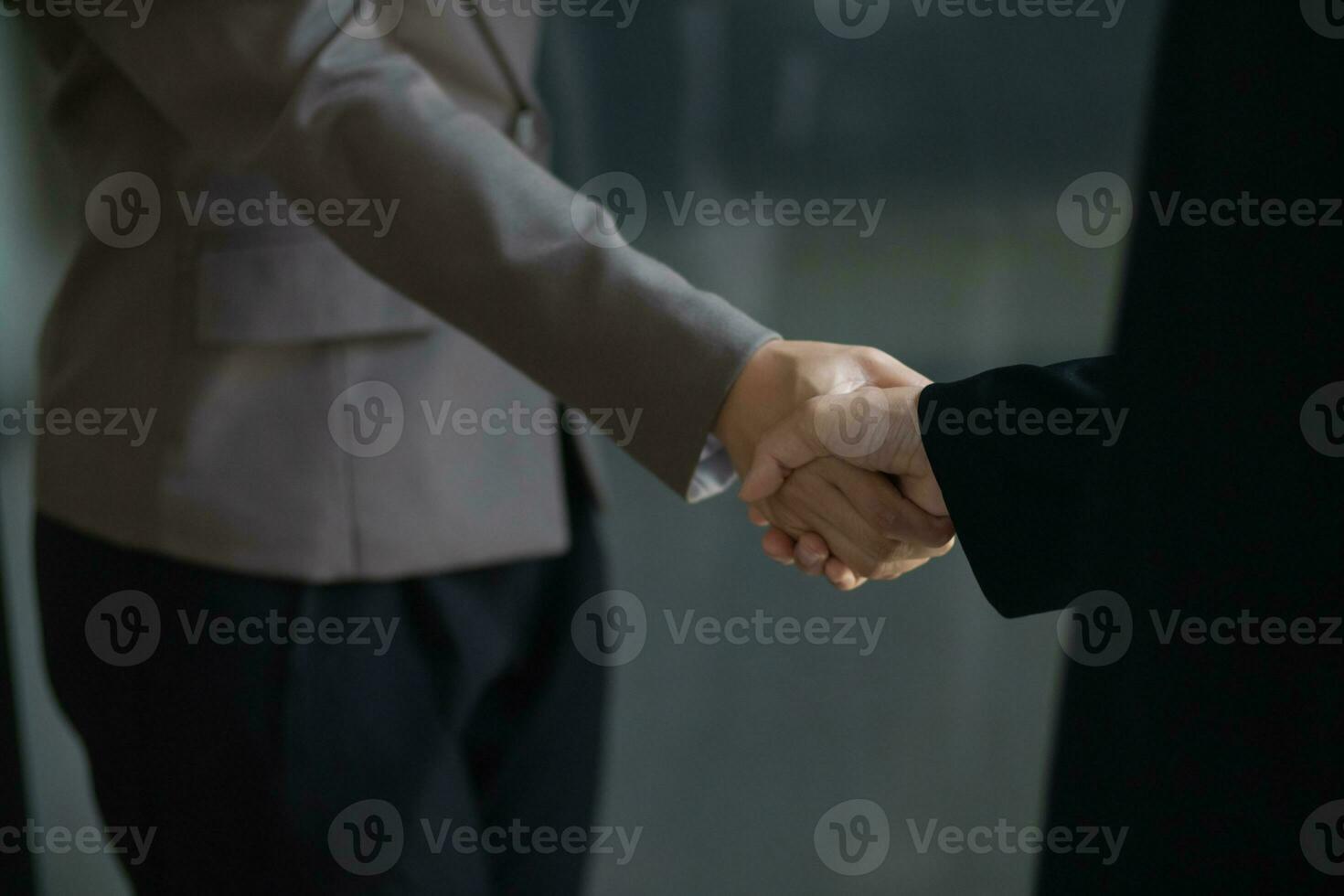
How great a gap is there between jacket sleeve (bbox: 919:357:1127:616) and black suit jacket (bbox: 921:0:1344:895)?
6.9 inches

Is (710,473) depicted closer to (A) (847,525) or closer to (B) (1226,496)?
(A) (847,525)

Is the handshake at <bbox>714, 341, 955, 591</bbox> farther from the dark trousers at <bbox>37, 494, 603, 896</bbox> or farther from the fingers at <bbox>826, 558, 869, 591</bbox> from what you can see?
the dark trousers at <bbox>37, 494, 603, 896</bbox>

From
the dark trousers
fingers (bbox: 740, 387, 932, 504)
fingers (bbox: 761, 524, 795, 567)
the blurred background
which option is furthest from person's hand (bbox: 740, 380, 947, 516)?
the blurred background

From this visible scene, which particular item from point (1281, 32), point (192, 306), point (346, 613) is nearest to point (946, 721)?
point (346, 613)

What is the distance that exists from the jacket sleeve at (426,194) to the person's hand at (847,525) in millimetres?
95

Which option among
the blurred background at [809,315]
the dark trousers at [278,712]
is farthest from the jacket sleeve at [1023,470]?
the blurred background at [809,315]

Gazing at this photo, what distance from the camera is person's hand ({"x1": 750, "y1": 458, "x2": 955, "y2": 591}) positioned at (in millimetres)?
706

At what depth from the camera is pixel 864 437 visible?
685 millimetres

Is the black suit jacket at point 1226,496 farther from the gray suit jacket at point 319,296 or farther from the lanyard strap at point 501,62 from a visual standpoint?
the lanyard strap at point 501,62

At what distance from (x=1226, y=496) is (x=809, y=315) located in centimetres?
93

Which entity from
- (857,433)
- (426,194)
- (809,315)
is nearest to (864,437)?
(857,433)

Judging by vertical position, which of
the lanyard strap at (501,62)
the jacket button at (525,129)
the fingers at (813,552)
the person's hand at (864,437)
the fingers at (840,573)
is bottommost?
the fingers at (840,573)

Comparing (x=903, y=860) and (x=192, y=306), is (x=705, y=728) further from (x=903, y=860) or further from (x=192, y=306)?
(x=192, y=306)

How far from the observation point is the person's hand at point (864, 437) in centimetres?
67
